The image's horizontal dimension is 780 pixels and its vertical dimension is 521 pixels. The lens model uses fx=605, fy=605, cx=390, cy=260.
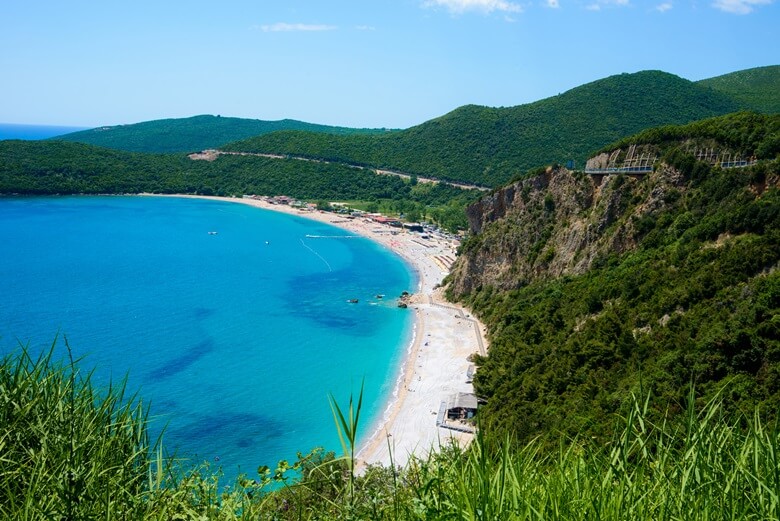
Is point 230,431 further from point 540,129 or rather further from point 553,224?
point 540,129

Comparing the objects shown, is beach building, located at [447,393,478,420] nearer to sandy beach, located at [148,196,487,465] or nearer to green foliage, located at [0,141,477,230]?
sandy beach, located at [148,196,487,465]

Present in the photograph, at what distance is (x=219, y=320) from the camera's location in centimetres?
4450

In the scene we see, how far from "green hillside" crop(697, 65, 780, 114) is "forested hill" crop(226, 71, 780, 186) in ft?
4.23

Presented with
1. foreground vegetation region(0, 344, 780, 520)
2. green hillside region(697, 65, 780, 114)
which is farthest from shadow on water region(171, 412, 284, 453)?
green hillside region(697, 65, 780, 114)

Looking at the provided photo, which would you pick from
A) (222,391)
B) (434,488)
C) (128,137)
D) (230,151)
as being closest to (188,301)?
(222,391)

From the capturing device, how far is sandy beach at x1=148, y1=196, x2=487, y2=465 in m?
25.5

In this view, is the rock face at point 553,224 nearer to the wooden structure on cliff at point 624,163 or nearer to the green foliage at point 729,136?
the wooden structure on cliff at point 624,163

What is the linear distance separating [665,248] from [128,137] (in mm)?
186074

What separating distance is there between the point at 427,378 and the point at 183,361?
14636 millimetres

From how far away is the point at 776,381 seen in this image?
1512cm

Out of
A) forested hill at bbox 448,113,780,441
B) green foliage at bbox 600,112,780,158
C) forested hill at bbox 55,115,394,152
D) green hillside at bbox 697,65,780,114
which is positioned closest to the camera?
Answer: forested hill at bbox 448,113,780,441

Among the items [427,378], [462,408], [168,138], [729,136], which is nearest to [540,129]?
[729,136]

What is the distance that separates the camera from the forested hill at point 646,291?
16.9 meters

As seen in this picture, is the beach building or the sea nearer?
the beach building
